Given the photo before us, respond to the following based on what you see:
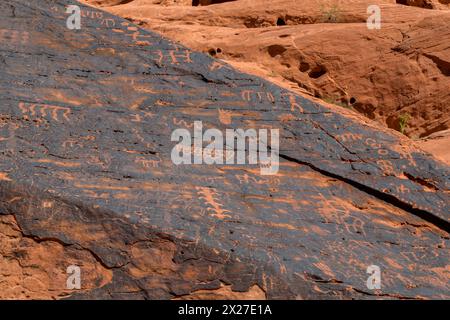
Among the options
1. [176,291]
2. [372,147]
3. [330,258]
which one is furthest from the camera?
[372,147]

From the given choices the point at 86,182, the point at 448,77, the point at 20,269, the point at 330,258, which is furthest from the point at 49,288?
the point at 448,77

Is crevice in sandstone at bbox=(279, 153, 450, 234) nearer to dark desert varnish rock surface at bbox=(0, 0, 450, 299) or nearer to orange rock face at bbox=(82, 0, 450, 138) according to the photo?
dark desert varnish rock surface at bbox=(0, 0, 450, 299)

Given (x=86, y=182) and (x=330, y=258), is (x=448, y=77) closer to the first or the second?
(x=330, y=258)

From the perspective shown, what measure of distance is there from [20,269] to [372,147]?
324 centimetres

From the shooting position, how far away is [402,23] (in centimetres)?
853

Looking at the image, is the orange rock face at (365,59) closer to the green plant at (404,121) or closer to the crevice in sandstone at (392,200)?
the green plant at (404,121)

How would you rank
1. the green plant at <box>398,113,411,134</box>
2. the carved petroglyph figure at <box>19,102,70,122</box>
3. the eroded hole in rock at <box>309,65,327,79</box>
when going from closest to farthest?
the carved petroglyph figure at <box>19,102,70,122</box> → the green plant at <box>398,113,411,134</box> → the eroded hole in rock at <box>309,65,327,79</box>

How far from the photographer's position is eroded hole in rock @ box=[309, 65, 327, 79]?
8289mm

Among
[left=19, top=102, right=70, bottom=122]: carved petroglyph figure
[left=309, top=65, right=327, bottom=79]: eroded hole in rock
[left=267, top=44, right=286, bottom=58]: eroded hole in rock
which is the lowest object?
[left=19, top=102, right=70, bottom=122]: carved petroglyph figure

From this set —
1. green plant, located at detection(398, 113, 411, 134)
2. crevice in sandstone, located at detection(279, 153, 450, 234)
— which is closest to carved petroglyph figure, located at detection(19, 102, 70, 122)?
Answer: crevice in sandstone, located at detection(279, 153, 450, 234)

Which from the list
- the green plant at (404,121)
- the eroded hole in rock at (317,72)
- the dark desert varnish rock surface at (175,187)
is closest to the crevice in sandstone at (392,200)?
the dark desert varnish rock surface at (175,187)

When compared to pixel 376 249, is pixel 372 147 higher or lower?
higher

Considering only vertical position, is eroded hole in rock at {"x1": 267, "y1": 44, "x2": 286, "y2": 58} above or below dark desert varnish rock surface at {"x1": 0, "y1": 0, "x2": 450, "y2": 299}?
above

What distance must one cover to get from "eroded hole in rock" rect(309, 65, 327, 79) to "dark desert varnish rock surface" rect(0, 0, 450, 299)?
2.29 metres
